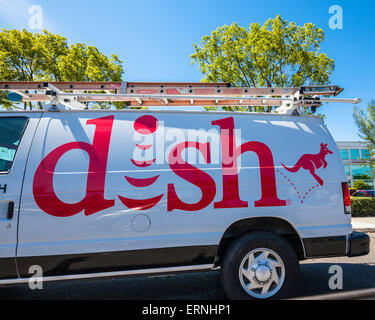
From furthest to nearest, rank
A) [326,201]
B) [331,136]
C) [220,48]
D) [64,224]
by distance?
[220,48] < [331,136] < [326,201] < [64,224]

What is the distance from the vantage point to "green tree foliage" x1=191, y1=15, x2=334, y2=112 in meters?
10.8

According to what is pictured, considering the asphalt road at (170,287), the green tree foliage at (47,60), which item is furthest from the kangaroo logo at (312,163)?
the green tree foliage at (47,60)

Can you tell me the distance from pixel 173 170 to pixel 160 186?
237 millimetres

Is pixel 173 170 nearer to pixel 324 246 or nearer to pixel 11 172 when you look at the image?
pixel 11 172

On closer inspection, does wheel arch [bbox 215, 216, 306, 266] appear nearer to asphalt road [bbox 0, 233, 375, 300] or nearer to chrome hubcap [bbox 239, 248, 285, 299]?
chrome hubcap [bbox 239, 248, 285, 299]

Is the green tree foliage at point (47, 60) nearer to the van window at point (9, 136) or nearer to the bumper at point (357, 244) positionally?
the van window at point (9, 136)

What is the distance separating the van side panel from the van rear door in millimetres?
82

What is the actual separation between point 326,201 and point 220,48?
11.3 metres

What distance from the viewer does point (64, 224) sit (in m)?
2.31

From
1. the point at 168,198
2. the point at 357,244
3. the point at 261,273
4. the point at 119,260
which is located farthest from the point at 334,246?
the point at 119,260

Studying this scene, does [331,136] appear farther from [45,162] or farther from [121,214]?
[45,162]

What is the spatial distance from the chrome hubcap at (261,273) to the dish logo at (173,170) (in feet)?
1.98

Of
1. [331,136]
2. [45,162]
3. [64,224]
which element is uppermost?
[331,136]

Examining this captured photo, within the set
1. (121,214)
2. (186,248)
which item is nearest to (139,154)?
(121,214)
